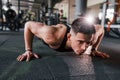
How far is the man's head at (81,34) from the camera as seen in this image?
1.88 m

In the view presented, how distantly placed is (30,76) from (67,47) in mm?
778

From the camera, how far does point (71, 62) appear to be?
2.07 meters

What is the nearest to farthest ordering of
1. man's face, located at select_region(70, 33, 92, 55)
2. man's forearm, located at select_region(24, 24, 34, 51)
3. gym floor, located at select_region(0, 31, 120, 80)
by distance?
gym floor, located at select_region(0, 31, 120, 80) < man's face, located at select_region(70, 33, 92, 55) < man's forearm, located at select_region(24, 24, 34, 51)

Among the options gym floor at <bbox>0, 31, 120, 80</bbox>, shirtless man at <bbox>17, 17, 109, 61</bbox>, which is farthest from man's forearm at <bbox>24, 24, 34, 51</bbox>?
gym floor at <bbox>0, 31, 120, 80</bbox>

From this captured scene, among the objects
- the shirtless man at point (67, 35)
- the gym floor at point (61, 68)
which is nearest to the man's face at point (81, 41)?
the shirtless man at point (67, 35)

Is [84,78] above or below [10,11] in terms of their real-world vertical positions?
below

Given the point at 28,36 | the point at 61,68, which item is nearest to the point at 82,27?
the point at 61,68

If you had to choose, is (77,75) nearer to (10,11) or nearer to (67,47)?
(67,47)

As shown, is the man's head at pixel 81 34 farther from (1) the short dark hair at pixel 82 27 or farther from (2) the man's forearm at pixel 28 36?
(2) the man's forearm at pixel 28 36

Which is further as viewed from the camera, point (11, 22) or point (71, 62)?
point (11, 22)

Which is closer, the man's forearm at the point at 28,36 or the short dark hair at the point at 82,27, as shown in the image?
the short dark hair at the point at 82,27

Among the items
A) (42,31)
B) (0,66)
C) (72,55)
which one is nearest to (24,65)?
(0,66)

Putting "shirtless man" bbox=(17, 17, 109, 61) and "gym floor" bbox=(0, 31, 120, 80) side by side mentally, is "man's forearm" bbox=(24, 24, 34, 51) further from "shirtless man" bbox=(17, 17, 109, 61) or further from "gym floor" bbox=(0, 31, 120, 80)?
"gym floor" bbox=(0, 31, 120, 80)

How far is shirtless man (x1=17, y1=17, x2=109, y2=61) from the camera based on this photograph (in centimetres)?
191
